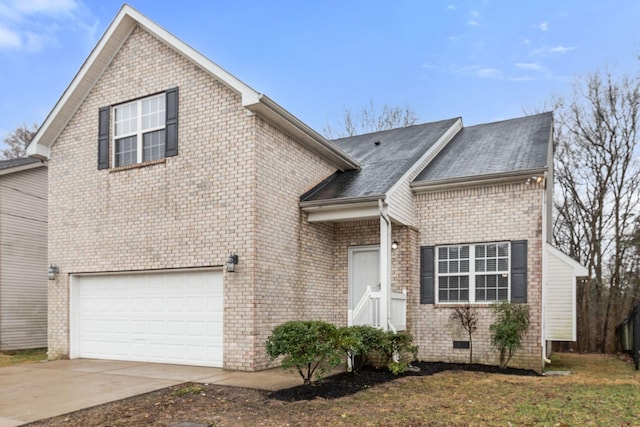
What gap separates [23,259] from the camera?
15.6m

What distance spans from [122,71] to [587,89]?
17381mm

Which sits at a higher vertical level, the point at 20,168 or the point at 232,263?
the point at 20,168

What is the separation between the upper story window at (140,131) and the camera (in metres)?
10.7

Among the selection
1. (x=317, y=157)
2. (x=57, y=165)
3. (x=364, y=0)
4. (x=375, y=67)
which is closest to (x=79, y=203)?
(x=57, y=165)

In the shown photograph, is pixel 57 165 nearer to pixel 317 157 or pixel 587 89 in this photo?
pixel 317 157

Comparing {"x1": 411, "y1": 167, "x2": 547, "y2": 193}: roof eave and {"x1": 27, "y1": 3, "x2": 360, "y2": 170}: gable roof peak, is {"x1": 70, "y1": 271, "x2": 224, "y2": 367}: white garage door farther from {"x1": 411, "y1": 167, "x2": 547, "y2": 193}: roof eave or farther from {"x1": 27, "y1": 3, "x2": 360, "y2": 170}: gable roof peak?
{"x1": 411, "y1": 167, "x2": 547, "y2": 193}: roof eave

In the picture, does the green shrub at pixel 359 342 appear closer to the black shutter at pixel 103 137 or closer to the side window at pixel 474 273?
the side window at pixel 474 273

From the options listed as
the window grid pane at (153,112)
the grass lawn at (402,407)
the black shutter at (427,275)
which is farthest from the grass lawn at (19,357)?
the black shutter at (427,275)

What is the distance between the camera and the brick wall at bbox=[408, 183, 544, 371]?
1031 centimetres

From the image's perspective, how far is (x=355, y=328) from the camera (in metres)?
9.18

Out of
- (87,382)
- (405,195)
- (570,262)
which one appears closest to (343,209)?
(405,195)

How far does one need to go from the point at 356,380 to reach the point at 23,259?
12237 mm

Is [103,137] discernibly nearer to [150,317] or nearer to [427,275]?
[150,317]

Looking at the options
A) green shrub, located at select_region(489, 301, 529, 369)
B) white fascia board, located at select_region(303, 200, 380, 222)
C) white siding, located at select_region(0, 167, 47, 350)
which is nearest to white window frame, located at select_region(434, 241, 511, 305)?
green shrub, located at select_region(489, 301, 529, 369)
